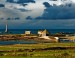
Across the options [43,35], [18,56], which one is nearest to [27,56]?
[18,56]

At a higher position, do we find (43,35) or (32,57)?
(32,57)

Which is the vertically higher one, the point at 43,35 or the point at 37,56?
the point at 37,56

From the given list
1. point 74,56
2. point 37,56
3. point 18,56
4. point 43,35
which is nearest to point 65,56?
point 74,56

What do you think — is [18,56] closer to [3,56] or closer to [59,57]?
[3,56]

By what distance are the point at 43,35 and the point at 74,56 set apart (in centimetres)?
9114

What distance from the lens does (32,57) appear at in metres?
52.1

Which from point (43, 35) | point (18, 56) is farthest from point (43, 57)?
point (43, 35)

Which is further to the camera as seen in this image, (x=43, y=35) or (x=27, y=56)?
(x=43, y=35)

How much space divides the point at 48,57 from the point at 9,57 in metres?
6.66

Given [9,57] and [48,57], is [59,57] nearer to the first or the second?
[48,57]

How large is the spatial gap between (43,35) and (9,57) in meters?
91.0

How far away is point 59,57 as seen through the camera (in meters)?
51.4

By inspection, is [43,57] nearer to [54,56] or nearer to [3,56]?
[54,56]

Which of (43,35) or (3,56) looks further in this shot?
(43,35)
